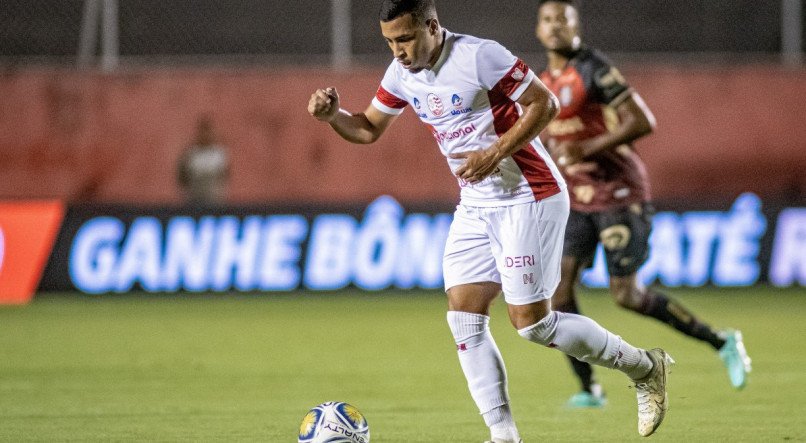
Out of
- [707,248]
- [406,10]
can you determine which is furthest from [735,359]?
[707,248]

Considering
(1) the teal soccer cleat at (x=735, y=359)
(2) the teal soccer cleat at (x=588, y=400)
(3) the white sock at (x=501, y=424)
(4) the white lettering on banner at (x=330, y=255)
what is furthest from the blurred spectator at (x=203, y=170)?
(3) the white sock at (x=501, y=424)

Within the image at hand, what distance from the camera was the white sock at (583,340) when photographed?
6.18m

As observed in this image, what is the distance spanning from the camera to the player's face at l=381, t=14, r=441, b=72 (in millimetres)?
5895

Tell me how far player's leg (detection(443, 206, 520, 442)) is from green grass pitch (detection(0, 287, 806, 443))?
62 cm

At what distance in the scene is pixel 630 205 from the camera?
8.39 m

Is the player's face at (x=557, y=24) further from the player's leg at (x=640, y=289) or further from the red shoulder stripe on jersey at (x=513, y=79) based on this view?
the red shoulder stripe on jersey at (x=513, y=79)

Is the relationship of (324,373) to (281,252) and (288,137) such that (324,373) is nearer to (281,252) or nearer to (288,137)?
(281,252)

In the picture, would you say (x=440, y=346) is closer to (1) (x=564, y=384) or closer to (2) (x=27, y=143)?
(1) (x=564, y=384)

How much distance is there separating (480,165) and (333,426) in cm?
133

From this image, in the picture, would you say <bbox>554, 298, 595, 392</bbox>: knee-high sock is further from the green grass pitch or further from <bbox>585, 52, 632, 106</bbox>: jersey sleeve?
<bbox>585, 52, 632, 106</bbox>: jersey sleeve

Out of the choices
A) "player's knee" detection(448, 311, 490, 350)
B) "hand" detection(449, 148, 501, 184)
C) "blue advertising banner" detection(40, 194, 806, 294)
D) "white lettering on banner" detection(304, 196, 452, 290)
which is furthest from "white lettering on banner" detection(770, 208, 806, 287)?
"hand" detection(449, 148, 501, 184)

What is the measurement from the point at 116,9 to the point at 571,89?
413 inches

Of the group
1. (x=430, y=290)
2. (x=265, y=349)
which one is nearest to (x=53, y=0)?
(x=430, y=290)

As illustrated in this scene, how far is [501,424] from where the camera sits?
19.9 feet
